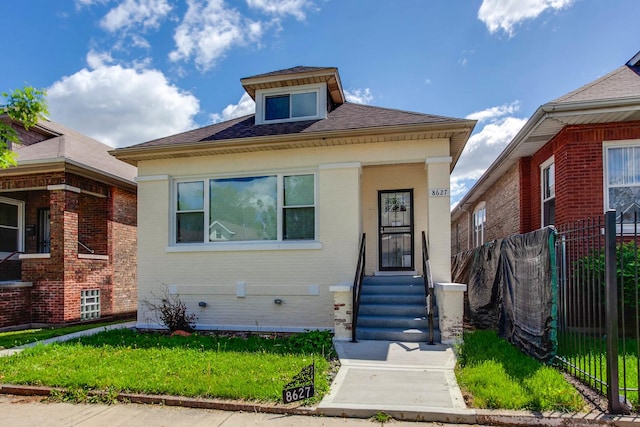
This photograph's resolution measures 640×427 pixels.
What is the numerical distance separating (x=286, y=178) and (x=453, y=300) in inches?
171

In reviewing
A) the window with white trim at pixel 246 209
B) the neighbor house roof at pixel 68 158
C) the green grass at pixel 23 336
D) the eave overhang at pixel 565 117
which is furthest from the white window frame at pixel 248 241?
the eave overhang at pixel 565 117

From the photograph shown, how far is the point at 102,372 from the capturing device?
5.73m

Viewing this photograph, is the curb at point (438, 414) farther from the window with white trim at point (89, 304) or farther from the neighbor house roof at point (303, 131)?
the window with white trim at point (89, 304)

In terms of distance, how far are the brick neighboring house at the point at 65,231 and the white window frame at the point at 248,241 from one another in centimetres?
322

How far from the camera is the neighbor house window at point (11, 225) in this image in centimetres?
1305

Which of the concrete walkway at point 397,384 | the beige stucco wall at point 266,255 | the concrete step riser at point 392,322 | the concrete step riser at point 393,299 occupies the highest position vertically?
the beige stucco wall at point 266,255

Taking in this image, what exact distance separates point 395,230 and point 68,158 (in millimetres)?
8439

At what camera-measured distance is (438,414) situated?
4.45 meters

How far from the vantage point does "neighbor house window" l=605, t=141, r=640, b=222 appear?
8.18 meters

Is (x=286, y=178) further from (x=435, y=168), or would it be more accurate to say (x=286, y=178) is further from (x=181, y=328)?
(x=181, y=328)

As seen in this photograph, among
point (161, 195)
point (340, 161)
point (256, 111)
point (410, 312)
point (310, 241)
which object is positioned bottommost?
point (410, 312)

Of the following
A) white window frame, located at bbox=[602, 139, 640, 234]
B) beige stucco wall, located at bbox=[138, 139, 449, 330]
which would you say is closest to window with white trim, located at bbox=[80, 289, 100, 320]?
beige stucco wall, located at bbox=[138, 139, 449, 330]

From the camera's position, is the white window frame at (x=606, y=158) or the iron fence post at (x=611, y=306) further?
the white window frame at (x=606, y=158)

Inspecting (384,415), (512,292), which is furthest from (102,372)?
(512,292)
